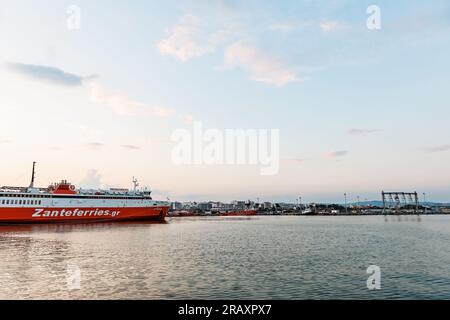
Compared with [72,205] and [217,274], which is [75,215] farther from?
[217,274]

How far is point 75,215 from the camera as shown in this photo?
107 meters

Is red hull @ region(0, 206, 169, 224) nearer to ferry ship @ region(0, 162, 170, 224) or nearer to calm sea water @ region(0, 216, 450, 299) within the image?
ferry ship @ region(0, 162, 170, 224)

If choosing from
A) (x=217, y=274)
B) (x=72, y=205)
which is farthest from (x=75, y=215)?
(x=217, y=274)

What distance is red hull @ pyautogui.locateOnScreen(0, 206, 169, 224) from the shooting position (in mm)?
95875

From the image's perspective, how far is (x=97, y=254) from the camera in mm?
41188

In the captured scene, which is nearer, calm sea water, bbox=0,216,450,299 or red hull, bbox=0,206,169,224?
calm sea water, bbox=0,216,450,299

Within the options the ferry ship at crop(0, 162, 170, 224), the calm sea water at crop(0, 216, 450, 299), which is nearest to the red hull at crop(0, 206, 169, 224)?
the ferry ship at crop(0, 162, 170, 224)

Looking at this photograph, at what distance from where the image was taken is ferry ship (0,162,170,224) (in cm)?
9606

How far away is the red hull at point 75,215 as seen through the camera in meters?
95.9

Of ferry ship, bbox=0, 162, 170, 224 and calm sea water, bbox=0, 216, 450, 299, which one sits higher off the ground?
ferry ship, bbox=0, 162, 170, 224

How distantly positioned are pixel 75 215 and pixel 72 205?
11.2ft
